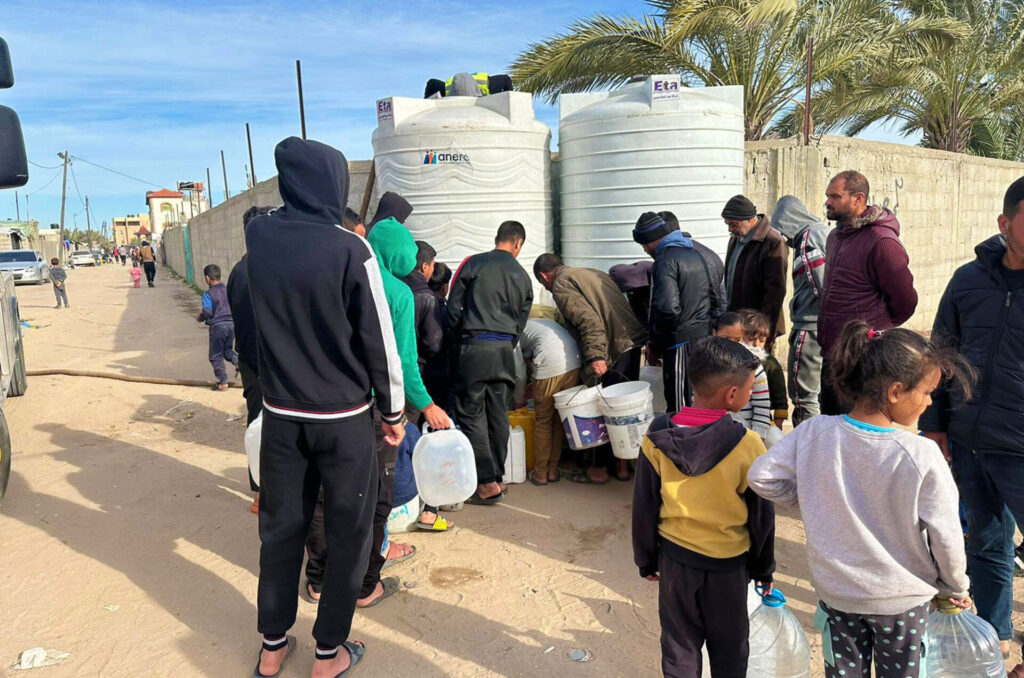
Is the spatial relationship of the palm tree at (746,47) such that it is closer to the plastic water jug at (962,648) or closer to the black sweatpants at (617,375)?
the black sweatpants at (617,375)

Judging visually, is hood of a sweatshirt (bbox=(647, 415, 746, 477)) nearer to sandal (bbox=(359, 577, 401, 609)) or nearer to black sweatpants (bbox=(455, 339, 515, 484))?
sandal (bbox=(359, 577, 401, 609))

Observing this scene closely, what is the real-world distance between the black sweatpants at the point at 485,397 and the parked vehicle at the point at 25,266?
28.1 metres

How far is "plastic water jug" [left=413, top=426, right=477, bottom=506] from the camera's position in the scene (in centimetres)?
377

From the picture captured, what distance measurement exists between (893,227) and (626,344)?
1.73 m

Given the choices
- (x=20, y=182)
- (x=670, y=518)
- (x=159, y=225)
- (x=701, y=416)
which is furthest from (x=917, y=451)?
(x=159, y=225)

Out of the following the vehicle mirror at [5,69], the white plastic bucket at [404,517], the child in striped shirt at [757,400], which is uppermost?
the vehicle mirror at [5,69]

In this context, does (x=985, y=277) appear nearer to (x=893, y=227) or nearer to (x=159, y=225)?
(x=893, y=227)

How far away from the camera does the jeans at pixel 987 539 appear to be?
2.63m

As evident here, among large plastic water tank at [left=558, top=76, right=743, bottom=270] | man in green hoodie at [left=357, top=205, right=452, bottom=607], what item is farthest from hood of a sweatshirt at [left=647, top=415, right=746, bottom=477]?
large plastic water tank at [left=558, top=76, right=743, bottom=270]

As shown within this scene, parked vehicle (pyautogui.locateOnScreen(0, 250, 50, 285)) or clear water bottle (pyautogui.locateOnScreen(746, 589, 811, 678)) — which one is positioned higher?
parked vehicle (pyautogui.locateOnScreen(0, 250, 50, 285))

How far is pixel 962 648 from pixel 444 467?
2.38 metres

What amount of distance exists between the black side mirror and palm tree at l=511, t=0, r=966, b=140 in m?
7.29

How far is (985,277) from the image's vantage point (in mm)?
2533

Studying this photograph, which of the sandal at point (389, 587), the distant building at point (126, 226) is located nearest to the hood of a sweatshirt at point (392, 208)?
the sandal at point (389, 587)
